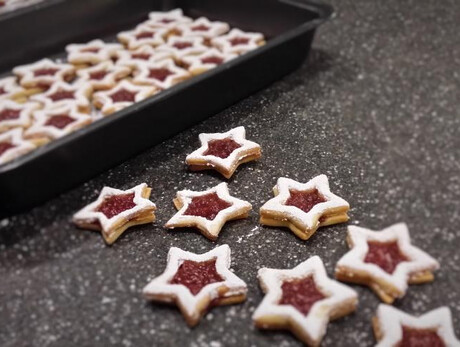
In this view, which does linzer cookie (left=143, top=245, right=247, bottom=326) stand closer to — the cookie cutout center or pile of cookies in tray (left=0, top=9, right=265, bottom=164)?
pile of cookies in tray (left=0, top=9, right=265, bottom=164)

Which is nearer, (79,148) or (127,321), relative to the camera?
(127,321)

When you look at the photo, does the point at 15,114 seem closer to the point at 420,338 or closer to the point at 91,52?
the point at 91,52

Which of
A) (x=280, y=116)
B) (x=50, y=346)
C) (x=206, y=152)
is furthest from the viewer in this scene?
(x=280, y=116)

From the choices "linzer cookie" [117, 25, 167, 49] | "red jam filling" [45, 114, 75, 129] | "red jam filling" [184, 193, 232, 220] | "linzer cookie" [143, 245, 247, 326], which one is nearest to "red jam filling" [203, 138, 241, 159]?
"red jam filling" [184, 193, 232, 220]

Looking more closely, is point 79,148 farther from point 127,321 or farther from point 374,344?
point 374,344

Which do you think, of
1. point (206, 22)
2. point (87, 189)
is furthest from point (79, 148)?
point (206, 22)

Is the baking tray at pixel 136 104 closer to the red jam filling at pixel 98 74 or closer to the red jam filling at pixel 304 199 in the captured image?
the red jam filling at pixel 98 74
